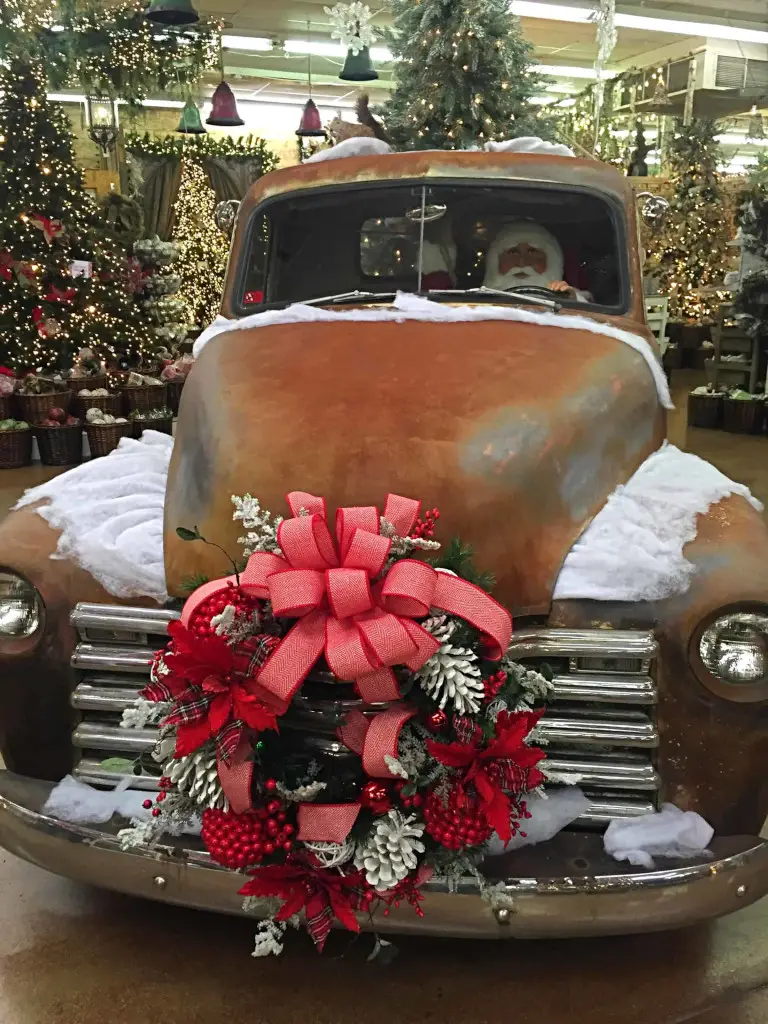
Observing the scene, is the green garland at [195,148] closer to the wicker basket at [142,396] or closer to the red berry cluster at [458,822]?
the wicker basket at [142,396]

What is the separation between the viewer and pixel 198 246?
547 inches

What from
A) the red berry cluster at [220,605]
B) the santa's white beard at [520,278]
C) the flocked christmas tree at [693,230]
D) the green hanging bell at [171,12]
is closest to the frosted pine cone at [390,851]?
the red berry cluster at [220,605]

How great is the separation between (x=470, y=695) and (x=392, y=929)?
0.53 metres

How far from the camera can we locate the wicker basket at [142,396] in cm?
842

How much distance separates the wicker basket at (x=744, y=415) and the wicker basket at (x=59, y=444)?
6424 millimetres

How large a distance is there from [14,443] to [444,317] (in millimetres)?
5993

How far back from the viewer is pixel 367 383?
2182 millimetres

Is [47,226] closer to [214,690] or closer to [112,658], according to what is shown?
[112,658]

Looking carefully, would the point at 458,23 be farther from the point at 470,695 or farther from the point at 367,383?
the point at 470,695

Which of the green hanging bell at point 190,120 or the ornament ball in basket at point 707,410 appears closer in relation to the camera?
the ornament ball in basket at point 707,410

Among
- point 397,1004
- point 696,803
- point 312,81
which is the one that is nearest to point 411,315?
point 696,803

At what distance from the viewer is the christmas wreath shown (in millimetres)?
1618

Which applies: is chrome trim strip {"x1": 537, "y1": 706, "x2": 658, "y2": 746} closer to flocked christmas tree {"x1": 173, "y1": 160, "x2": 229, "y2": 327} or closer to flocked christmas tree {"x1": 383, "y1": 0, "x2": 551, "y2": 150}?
flocked christmas tree {"x1": 383, "y1": 0, "x2": 551, "y2": 150}

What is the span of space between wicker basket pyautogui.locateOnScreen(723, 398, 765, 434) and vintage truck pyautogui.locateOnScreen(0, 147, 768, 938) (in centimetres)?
685
